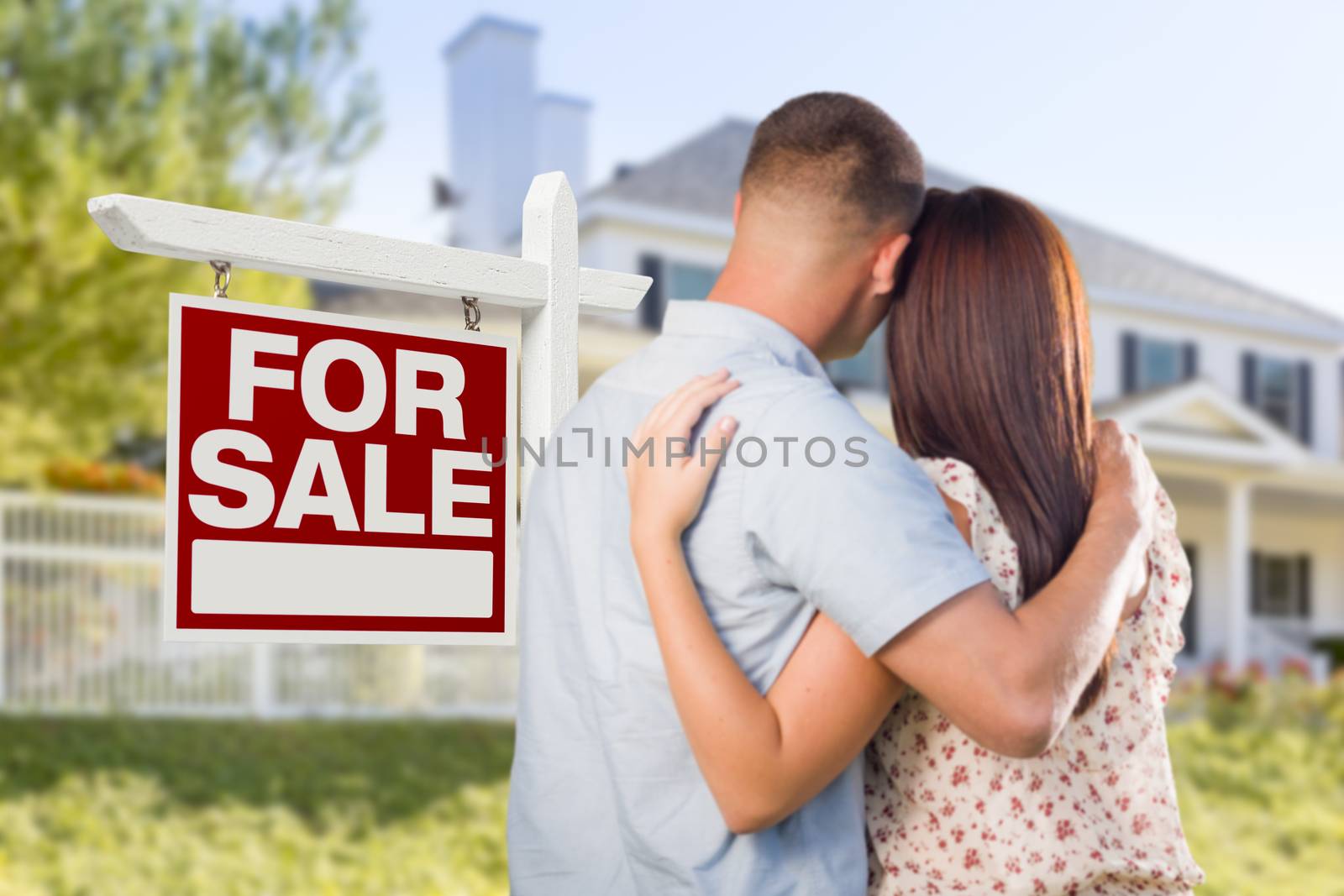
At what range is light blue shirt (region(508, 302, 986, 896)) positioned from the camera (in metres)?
1.52

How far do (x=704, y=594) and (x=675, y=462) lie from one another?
164 millimetres

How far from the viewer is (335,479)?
2.04 meters

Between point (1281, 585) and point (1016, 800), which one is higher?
point (1016, 800)

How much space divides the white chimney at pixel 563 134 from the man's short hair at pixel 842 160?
16470 mm

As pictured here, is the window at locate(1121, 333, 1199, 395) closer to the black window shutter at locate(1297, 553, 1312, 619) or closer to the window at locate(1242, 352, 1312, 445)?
the window at locate(1242, 352, 1312, 445)

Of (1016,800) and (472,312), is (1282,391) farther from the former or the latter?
(1016,800)

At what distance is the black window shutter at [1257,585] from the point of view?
780 inches

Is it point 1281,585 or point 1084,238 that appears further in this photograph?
point 1281,585

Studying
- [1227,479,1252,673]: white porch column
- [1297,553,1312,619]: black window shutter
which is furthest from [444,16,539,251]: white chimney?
[1297,553,1312,619]: black window shutter

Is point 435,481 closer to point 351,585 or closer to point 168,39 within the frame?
point 351,585

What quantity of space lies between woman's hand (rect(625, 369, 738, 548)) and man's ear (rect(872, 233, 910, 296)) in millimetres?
277

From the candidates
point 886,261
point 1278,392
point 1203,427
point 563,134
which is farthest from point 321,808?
point 1278,392

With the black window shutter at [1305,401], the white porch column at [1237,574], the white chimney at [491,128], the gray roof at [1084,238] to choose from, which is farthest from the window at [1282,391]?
the white chimney at [491,128]

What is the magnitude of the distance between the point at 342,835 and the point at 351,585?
629cm
